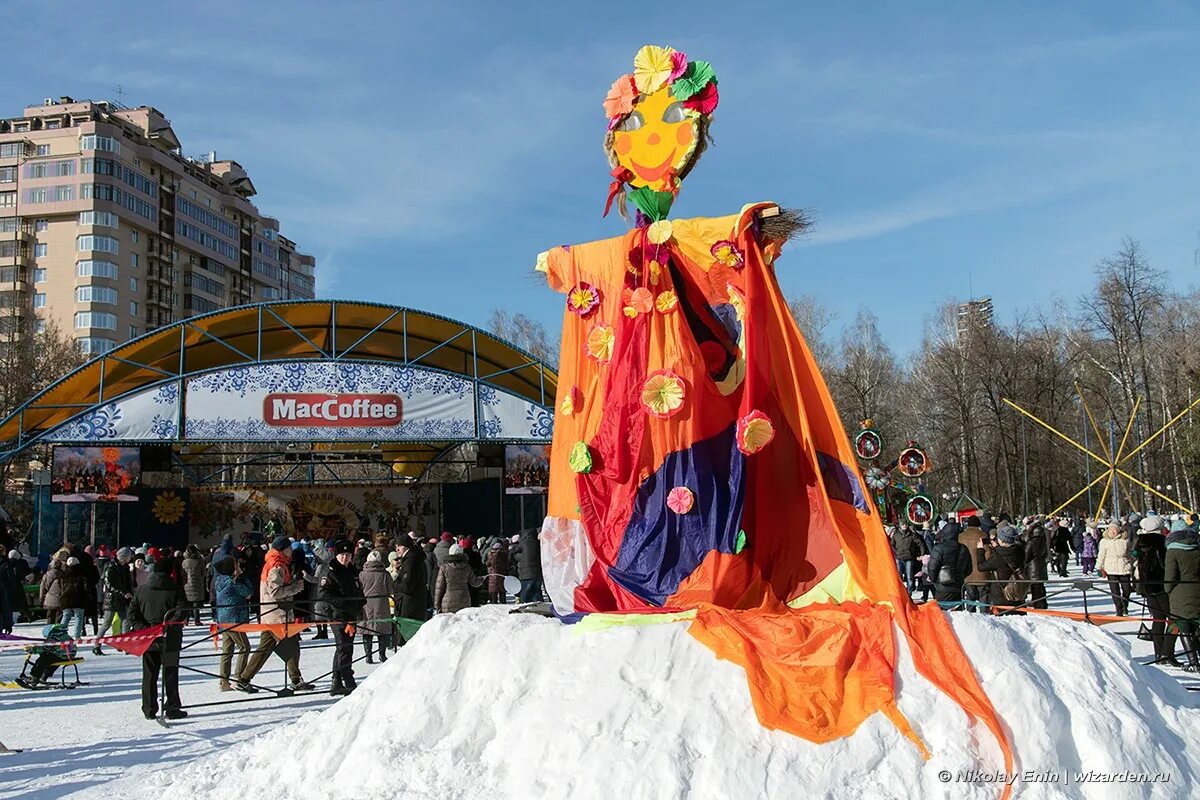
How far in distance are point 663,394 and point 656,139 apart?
218 centimetres

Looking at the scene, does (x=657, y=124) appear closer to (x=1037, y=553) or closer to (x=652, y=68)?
(x=652, y=68)

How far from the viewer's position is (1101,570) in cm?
1541

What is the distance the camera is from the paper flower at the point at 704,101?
26.5ft

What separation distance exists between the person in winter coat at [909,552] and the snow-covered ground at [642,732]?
37.7ft

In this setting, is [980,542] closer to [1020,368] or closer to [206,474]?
[206,474]

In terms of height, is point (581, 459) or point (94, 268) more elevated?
point (94, 268)

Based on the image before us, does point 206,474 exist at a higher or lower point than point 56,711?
higher

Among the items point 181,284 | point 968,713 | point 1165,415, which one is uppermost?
point 181,284

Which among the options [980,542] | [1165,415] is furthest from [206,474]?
[1165,415]

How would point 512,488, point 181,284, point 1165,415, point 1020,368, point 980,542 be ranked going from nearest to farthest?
point 980,542 → point 512,488 → point 1165,415 → point 1020,368 → point 181,284

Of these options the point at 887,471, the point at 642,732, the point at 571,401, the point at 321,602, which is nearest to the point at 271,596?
the point at 321,602

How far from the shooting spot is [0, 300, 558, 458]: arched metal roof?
68.8ft

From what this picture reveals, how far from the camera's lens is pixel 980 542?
43.2 ft

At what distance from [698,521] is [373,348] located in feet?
60.8
